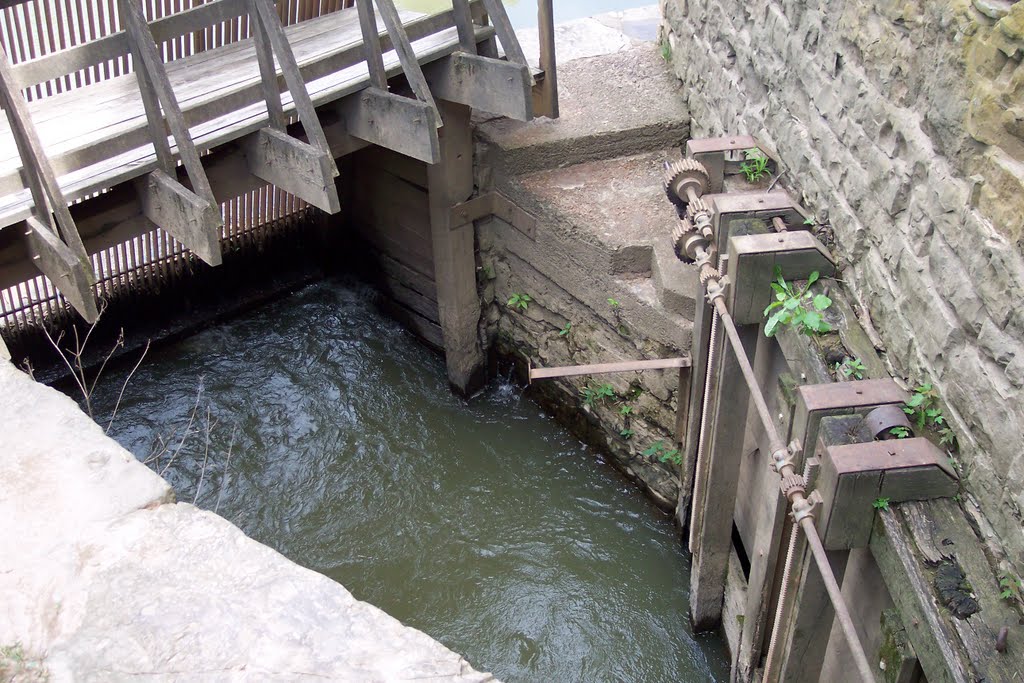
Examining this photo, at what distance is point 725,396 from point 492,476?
2074mm

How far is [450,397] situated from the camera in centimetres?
625

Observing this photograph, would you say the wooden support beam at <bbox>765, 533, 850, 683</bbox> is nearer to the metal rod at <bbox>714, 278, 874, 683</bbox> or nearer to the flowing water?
the metal rod at <bbox>714, 278, 874, 683</bbox>

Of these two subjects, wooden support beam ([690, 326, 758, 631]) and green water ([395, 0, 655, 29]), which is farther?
green water ([395, 0, 655, 29])

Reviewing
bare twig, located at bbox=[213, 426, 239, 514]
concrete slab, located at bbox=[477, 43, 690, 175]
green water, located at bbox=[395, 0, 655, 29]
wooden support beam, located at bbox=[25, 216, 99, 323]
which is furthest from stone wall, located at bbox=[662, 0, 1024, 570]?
green water, located at bbox=[395, 0, 655, 29]

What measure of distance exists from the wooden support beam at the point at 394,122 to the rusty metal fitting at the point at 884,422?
243 cm

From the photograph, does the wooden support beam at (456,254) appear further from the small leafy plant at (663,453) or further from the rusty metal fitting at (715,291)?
the rusty metal fitting at (715,291)

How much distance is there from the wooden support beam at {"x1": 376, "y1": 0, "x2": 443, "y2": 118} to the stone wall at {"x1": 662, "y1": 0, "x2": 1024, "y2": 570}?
1.58 meters

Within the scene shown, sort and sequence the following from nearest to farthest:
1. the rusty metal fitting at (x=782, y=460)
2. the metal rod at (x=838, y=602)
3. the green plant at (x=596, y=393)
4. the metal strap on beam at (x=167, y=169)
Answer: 1. the metal rod at (x=838, y=602)
2. the rusty metal fitting at (x=782, y=460)
3. the metal strap on beam at (x=167, y=169)
4. the green plant at (x=596, y=393)

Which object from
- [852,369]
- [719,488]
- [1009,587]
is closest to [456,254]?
[719,488]

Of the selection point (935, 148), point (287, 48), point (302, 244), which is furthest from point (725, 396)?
point (302, 244)

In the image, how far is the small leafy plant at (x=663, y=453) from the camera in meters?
4.93

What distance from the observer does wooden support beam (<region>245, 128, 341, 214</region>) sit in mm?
4098

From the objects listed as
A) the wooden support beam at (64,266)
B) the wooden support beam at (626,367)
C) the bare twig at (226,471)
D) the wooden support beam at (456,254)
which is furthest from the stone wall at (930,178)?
the bare twig at (226,471)

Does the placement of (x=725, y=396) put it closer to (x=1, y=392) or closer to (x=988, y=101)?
(x=988, y=101)
